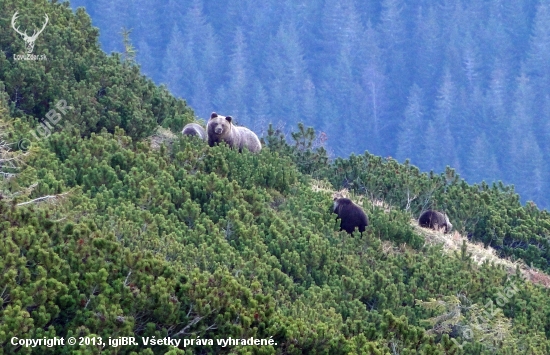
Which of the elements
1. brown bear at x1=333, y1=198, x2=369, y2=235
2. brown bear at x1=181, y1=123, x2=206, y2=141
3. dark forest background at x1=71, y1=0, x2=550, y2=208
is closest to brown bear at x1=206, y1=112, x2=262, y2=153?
brown bear at x1=181, y1=123, x2=206, y2=141

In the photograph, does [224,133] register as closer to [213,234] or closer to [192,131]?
[192,131]

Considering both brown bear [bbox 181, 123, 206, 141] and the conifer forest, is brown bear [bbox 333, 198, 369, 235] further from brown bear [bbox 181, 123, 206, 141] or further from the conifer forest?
brown bear [bbox 181, 123, 206, 141]

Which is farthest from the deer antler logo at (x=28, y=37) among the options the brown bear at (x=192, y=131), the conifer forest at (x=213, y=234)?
the brown bear at (x=192, y=131)

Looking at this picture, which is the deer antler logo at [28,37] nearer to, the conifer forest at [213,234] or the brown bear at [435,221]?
the conifer forest at [213,234]

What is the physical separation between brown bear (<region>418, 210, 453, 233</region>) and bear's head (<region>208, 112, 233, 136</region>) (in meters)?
4.18

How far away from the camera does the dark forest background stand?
240 feet

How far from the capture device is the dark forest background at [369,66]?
7300 centimetres

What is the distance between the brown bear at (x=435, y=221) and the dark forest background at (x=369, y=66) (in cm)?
5284

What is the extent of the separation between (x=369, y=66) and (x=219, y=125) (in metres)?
65.5

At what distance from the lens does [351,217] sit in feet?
47.2

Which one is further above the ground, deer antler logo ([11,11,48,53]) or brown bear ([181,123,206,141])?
deer antler logo ([11,11,48,53])

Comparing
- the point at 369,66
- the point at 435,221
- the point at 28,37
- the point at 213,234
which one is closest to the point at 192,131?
the point at 28,37

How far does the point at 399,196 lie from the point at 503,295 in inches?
194

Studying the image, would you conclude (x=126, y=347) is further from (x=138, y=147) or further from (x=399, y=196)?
(x=399, y=196)
